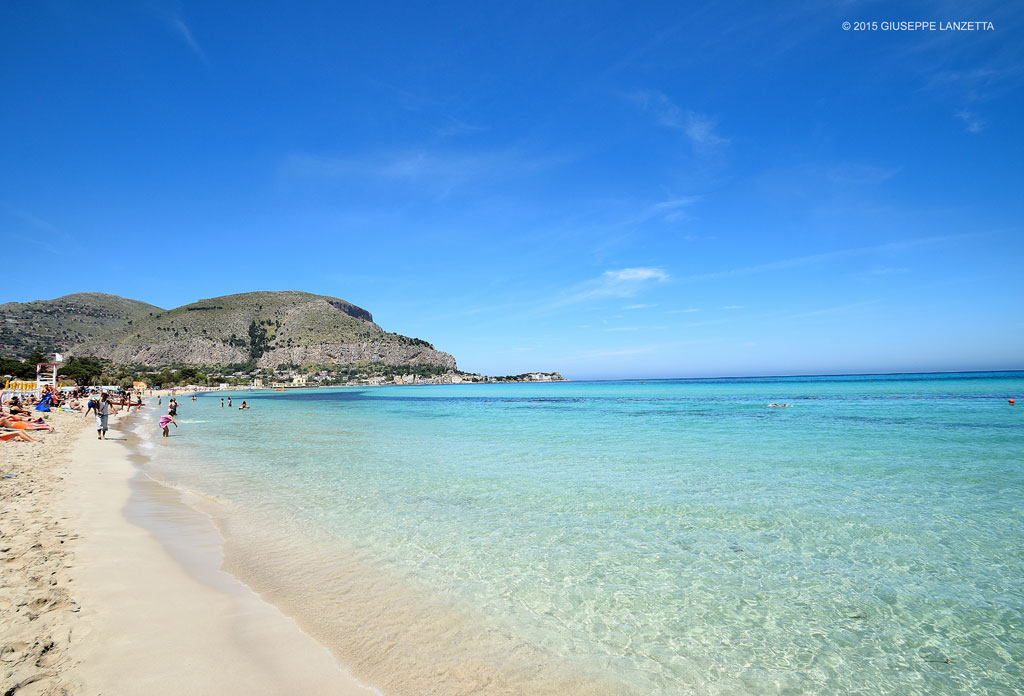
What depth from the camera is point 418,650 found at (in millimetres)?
4816

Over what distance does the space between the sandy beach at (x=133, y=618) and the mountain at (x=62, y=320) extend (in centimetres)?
13970

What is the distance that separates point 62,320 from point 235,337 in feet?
162

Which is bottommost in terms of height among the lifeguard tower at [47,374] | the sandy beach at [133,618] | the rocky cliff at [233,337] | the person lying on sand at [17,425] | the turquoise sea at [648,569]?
the turquoise sea at [648,569]

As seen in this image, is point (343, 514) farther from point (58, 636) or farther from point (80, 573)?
point (58, 636)

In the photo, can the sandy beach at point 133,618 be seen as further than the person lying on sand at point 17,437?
No

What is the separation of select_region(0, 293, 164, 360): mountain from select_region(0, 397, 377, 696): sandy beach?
458ft

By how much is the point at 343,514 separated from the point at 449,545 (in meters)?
3.24

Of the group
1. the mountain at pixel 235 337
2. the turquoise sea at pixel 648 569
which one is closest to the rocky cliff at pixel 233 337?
the mountain at pixel 235 337

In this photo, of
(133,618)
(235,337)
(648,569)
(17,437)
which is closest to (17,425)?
(17,437)

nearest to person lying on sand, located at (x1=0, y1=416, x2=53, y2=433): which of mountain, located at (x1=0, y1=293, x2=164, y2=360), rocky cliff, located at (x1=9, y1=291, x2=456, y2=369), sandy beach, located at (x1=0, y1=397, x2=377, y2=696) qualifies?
sandy beach, located at (x1=0, y1=397, x2=377, y2=696)

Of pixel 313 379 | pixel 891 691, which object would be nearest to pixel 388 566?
pixel 891 691

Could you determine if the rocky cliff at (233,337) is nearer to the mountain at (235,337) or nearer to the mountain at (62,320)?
the mountain at (235,337)

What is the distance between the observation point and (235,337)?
169625mm

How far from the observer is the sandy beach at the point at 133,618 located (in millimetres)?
4027
